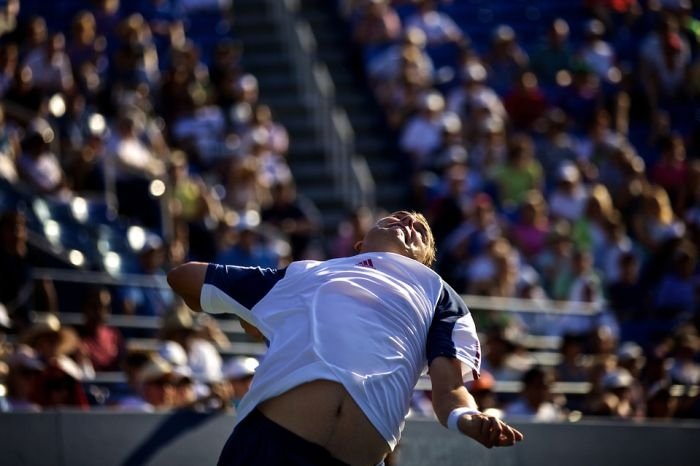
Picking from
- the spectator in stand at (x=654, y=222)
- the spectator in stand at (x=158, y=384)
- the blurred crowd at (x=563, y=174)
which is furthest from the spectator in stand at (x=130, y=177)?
the spectator in stand at (x=654, y=222)

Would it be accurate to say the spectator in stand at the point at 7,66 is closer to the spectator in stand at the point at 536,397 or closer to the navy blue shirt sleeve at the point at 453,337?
the spectator in stand at the point at 536,397

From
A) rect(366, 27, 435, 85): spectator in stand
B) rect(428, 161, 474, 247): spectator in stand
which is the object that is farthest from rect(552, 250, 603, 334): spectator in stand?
rect(366, 27, 435, 85): spectator in stand

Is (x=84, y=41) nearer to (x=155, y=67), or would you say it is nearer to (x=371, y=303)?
(x=155, y=67)

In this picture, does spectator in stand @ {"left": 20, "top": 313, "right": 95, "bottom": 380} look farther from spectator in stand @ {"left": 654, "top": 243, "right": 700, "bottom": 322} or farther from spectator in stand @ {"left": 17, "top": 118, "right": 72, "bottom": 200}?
spectator in stand @ {"left": 654, "top": 243, "right": 700, "bottom": 322}

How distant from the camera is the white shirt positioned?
4.95 m

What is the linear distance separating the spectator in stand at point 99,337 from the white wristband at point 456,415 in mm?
5771

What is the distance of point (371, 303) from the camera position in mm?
5062

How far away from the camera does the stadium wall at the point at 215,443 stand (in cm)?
645

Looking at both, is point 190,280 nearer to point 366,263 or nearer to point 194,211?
point 366,263

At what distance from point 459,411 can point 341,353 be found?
43cm

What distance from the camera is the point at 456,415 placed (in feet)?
15.9

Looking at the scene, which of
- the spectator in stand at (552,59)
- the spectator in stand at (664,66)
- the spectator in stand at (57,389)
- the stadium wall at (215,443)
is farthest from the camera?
the spectator in stand at (552,59)

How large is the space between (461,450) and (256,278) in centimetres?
239

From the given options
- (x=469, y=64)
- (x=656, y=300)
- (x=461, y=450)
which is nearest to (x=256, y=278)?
(x=461, y=450)
